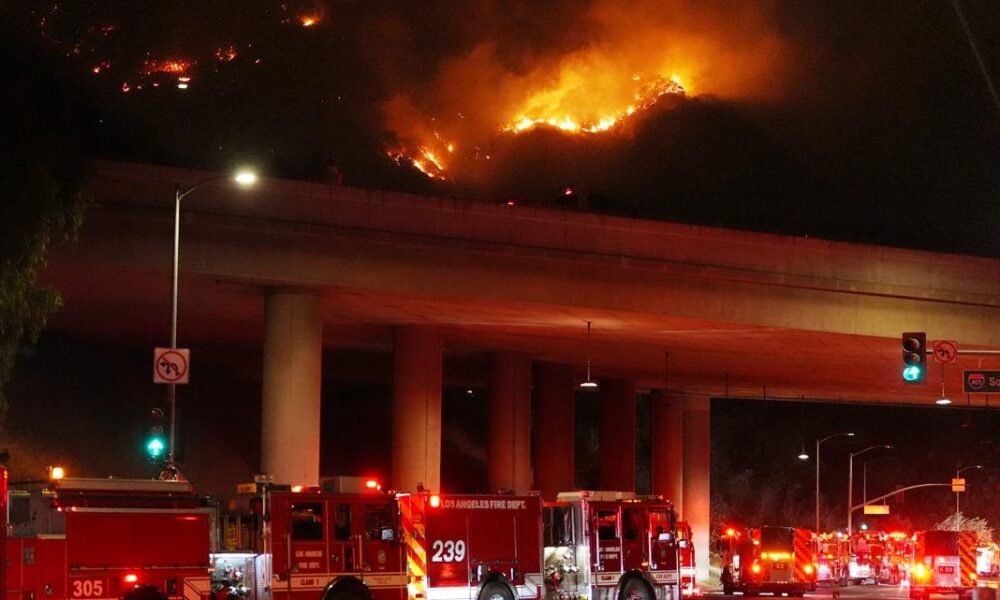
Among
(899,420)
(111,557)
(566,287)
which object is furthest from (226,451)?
(899,420)

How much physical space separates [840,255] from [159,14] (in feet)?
102

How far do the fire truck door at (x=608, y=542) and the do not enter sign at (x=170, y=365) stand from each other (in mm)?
8899

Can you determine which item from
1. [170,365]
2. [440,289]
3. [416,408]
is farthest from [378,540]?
[416,408]

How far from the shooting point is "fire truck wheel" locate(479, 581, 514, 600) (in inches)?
1060

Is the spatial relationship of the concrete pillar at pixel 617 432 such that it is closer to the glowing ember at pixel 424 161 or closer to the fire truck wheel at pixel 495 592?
the glowing ember at pixel 424 161

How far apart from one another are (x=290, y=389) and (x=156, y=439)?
23.6 feet

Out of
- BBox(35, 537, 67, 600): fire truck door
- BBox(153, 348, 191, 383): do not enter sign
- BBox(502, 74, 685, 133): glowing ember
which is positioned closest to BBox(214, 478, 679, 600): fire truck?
BBox(153, 348, 191, 383): do not enter sign

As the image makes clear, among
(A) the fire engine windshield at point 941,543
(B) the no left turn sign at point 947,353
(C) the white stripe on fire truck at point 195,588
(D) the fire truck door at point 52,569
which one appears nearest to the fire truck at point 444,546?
(C) the white stripe on fire truck at point 195,588

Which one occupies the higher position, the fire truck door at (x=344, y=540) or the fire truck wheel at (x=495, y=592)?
the fire truck door at (x=344, y=540)

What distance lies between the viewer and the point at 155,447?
2569 centimetres

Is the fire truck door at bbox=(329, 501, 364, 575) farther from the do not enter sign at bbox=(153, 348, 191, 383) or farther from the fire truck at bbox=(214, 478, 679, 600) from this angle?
the do not enter sign at bbox=(153, 348, 191, 383)

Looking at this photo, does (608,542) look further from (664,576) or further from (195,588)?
(195,588)

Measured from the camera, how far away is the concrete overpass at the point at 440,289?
3133 cm

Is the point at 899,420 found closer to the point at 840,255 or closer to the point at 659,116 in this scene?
the point at 659,116
